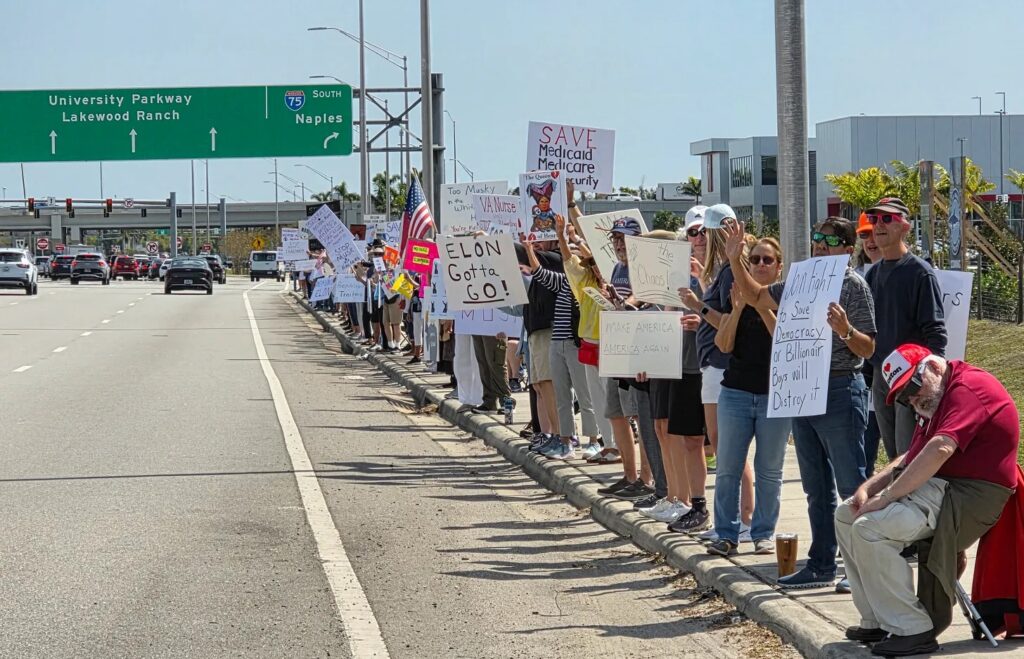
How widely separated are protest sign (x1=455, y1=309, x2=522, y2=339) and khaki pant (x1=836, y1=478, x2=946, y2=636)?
32.8 feet

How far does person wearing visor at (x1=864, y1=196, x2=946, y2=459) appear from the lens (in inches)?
307

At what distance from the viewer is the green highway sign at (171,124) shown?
49781 mm

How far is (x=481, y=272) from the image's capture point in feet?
46.6

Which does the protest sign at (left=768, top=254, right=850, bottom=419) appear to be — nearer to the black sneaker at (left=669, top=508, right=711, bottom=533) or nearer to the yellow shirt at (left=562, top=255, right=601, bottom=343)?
the black sneaker at (left=669, top=508, right=711, bottom=533)

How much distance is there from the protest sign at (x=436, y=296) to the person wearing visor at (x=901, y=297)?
1115cm

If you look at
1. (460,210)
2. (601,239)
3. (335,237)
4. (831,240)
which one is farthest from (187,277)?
(831,240)

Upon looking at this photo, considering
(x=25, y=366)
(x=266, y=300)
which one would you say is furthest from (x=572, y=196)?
(x=266, y=300)

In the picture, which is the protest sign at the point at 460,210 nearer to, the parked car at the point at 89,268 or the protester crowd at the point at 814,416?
the protester crowd at the point at 814,416

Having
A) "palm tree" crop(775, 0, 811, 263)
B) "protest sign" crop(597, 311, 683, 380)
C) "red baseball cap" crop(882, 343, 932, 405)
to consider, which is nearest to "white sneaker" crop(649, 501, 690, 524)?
"protest sign" crop(597, 311, 683, 380)

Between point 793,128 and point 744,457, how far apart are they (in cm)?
447

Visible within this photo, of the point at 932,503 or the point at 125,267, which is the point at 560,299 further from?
the point at 125,267

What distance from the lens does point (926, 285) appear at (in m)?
7.82

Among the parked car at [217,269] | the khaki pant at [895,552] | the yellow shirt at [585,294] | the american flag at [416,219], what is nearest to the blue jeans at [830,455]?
the khaki pant at [895,552]

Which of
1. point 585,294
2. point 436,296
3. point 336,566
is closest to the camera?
point 336,566
